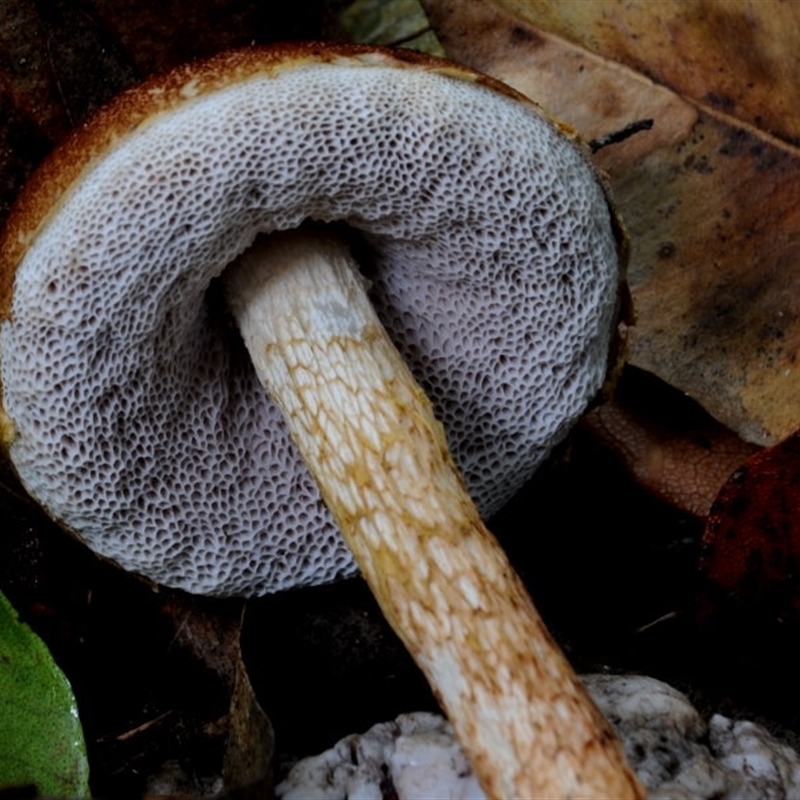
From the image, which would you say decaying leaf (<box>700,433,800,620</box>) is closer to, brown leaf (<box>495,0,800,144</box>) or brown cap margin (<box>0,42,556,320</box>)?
brown leaf (<box>495,0,800,144</box>)

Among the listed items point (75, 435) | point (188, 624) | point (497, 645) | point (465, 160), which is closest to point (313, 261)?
point (465, 160)

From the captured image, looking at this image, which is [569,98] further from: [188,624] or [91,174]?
[188,624]

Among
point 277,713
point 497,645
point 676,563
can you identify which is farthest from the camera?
point 676,563

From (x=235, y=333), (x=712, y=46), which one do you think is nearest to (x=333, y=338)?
(x=235, y=333)

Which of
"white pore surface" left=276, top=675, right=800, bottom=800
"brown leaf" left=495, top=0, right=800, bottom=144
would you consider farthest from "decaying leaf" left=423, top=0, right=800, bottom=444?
"white pore surface" left=276, top=675, right=800, bottom=800

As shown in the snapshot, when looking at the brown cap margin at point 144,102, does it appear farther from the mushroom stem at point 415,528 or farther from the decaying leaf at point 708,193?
the decaying leaf at point 708,193

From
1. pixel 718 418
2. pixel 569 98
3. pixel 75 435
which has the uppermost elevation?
pixel 569 98
